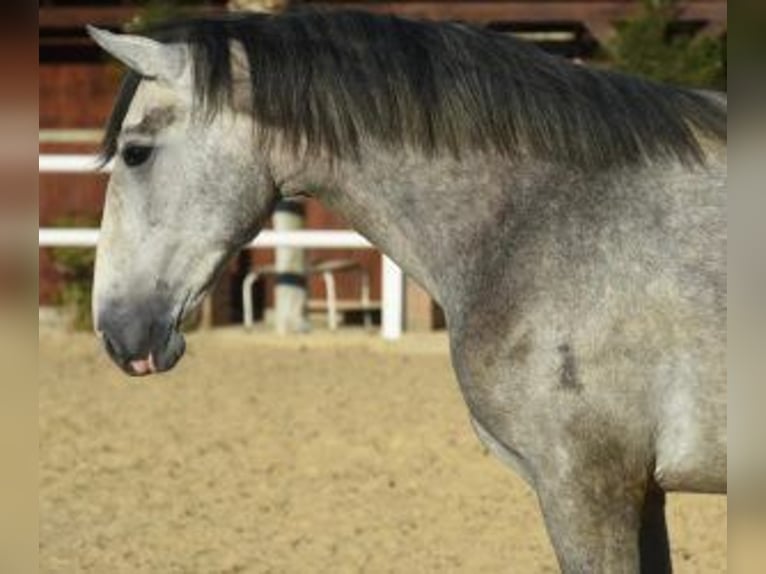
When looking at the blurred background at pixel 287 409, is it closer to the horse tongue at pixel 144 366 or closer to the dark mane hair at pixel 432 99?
the dark mane hair at pixel 432 99

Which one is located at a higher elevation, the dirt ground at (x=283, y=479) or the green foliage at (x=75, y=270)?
the green foliage at (x=75, y=270)

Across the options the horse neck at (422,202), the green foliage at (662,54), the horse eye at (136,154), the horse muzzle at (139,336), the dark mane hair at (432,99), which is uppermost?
the green foliage at (662,54)

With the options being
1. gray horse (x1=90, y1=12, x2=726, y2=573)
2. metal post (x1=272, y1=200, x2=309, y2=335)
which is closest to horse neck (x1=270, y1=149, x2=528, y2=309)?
gray horse (x1=90, y1=12, x2=726, y2=573)

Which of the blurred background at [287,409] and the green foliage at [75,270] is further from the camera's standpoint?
the green foliage at [75,270]

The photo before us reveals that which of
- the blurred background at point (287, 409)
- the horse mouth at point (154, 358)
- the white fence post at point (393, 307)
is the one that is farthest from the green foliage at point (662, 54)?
the horse mouth at point (154, 358)

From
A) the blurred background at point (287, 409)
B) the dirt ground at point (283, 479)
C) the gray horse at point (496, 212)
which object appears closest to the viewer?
the gray horse at point (496, 212)

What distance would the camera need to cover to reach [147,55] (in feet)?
11.4

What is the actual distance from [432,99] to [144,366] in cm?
86

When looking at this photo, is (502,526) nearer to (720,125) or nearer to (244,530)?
(244,530)

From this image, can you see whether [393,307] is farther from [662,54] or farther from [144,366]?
[144,366]

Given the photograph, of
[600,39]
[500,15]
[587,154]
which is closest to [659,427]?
[587,154]

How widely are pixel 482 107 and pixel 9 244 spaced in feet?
3.58

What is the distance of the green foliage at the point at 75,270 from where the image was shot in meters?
11.8

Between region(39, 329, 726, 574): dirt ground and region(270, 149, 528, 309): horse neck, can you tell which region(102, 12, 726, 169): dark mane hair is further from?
region(39, 329, 726, 574): dirt ground
